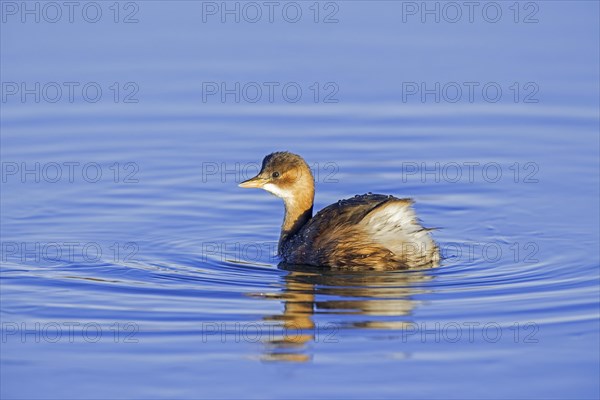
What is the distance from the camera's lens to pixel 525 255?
10.4 metres

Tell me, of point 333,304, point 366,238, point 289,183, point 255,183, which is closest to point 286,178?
point 289,183

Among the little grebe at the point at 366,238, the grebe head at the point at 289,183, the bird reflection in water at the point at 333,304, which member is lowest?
the bird reflection in water at the point at 333,304

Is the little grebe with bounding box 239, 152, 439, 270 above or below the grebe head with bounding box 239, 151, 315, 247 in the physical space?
below

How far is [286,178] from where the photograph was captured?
35.6 ft

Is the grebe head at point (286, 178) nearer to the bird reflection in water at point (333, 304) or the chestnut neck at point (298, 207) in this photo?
the chestnut neck at point (298, 207)

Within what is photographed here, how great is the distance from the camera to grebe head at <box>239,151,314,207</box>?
35.4 feet

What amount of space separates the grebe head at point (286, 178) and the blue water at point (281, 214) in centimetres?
49

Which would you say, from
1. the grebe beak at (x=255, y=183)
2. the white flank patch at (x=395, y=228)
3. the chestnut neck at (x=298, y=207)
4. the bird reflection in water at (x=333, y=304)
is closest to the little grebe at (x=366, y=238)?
the white flank patch at (x=395, y=228)

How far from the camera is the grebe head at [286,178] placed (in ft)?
35.4

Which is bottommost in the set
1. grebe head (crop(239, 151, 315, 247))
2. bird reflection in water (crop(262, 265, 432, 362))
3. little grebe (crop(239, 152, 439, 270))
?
bird reflection in water (crop(262, 265, 432, 362))

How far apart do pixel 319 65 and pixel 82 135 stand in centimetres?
298

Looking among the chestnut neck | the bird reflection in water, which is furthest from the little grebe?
the chestnut neck

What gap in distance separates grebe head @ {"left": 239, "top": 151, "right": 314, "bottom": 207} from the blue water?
49 cm

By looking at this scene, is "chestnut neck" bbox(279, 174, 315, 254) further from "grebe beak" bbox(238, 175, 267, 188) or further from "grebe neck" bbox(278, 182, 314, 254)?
"grebe beak" bbox(238, 175, 267, 188)
